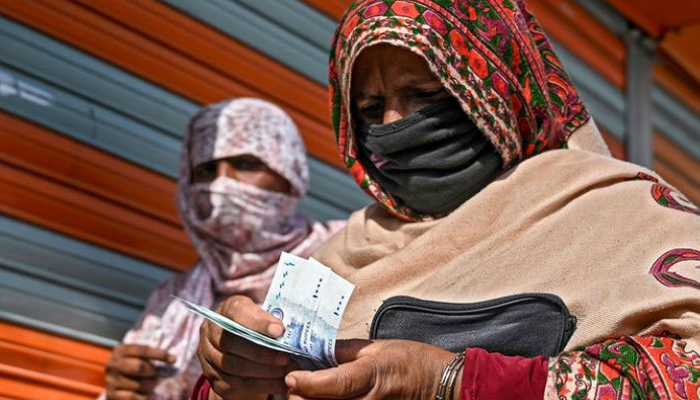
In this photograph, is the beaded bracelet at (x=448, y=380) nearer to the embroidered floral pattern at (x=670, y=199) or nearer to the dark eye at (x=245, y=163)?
the embroidered floral pattern at (x=670, y=199)

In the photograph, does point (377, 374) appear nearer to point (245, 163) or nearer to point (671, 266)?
point (671, 266)

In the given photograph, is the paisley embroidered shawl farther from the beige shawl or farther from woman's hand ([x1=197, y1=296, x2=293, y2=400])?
woman's hand ([x1=197, y1=296, x2=293, y2=400])

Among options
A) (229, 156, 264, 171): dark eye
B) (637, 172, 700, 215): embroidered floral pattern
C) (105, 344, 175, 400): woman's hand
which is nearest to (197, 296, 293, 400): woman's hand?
(637, 172, 700, 215): embroidered floral pattern

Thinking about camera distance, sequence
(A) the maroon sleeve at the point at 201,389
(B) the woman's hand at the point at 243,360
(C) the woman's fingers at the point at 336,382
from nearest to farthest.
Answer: (C) the woman's fingers at the point at 336,382, (B) the woman's hand at the point at 243,360, (A) the maroon sleeve at the point at 201,389

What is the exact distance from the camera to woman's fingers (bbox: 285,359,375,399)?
5.65 feet

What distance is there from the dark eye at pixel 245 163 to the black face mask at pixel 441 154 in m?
1.87

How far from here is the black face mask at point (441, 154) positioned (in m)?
2.39

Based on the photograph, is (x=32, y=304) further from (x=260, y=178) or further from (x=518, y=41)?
(x=518, y=41)

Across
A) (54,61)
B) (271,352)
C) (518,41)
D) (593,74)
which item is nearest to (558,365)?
(271,352)

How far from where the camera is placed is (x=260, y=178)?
4.25 m

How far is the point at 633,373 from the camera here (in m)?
1.85

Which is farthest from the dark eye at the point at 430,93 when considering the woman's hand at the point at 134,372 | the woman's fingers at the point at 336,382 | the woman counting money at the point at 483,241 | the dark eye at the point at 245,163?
the dark eye at the point at 245,163

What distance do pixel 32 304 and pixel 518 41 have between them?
2230 millimetres

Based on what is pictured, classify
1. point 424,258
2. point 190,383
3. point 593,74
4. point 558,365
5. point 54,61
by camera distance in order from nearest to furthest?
point 558,365
point 424,258
point 190,383
point 54,61
point 593,74
